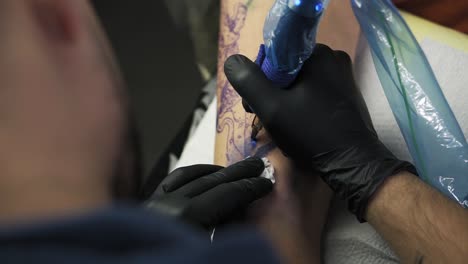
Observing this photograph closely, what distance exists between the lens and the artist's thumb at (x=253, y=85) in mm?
750

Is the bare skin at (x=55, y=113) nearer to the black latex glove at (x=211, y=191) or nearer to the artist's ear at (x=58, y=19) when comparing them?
the artist's ear at (x=58, y=19)

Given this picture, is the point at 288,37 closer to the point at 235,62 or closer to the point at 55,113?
the point at 235,62

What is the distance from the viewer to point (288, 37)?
667 millimetres

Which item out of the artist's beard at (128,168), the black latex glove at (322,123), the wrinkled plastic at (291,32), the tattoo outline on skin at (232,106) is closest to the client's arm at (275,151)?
the tattoo outline on skin at (232,106)

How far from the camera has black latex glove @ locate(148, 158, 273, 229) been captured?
69 cm

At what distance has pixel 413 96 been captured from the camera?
0.80m

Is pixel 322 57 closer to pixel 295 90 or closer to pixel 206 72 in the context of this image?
pixel 295 90

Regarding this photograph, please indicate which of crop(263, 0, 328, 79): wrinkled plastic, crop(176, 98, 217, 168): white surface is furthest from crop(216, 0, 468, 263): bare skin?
crop(263, 0, 328, 79): wrinkled plastic

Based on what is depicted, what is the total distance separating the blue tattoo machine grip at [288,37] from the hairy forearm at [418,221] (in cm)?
24

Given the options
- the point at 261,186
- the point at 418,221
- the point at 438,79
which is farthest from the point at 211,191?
the point at 438,79

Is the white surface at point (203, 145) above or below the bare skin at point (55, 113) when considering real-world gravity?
below

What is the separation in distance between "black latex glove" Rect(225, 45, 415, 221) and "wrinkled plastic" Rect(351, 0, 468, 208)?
2.9 inches

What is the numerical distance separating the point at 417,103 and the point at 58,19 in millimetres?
623

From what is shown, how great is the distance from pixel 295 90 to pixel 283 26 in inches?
5.2
